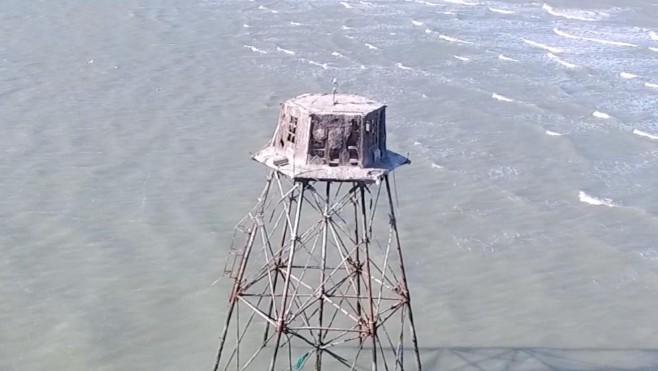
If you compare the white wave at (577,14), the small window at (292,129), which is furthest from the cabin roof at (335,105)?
the white wave at (577,14)

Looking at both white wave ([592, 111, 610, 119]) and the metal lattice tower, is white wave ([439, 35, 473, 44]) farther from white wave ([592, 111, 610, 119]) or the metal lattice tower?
the metal lattice tower

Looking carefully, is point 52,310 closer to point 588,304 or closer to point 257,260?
point 257,260

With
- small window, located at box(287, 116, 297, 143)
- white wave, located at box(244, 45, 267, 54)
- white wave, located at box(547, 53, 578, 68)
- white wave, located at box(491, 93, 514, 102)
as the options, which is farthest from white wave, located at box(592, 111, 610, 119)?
small window, located at box(287, 116, 297, 143)

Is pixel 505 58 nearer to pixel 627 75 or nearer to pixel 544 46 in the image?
pixel 544 46

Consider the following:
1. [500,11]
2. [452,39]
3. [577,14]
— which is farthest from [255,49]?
[577,14]

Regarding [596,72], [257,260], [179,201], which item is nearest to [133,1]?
[596,72]

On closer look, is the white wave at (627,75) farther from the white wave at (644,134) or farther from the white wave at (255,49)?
the white wave at (255,49)
